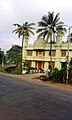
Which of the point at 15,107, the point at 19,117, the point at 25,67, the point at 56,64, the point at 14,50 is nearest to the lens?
the point at 19,117

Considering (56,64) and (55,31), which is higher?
(55,31)

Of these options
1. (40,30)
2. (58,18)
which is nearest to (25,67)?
(40,30)

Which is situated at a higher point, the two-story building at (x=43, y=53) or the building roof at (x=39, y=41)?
the building roof at (x=39, y=41)

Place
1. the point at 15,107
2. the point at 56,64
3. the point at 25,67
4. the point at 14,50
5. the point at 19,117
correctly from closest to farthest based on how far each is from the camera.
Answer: the point at 19,117, the point at 15,107, the point at 25,67, the point at 56,64, the point at 14,50

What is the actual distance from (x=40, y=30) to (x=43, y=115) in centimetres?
4868

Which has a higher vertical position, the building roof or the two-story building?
the building roof

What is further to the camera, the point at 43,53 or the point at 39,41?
the point at 39,41

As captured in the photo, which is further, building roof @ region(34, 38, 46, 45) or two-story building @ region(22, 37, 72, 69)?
building roof @ region(34, 38, 46, 45)

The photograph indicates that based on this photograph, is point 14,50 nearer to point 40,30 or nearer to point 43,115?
point 40,30

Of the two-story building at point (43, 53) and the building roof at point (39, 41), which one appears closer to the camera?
the two-story building at point (43, 53)

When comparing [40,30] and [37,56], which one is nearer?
[40,30]

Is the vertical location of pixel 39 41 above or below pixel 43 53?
above

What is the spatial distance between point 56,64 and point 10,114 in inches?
2170

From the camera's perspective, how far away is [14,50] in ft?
416
